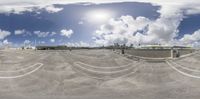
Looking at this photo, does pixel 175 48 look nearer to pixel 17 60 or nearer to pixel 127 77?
pixel 127 77

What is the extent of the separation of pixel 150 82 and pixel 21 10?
12.6ft

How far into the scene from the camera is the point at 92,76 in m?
12.7

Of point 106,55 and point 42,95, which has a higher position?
point 106,55

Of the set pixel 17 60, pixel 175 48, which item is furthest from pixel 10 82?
pixel 175 48

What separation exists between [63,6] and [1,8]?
1.67 meters

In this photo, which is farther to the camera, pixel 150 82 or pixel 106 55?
pixel 106 55

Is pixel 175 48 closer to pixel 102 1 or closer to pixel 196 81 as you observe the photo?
pixel 196 81

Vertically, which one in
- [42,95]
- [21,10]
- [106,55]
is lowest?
[42,95]

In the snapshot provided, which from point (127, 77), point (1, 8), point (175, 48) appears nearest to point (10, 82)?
point (1, 8)

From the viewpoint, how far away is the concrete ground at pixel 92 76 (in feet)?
39.4

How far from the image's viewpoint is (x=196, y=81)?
1233 centimetres

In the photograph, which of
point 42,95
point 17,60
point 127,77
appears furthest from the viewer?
point 17,60

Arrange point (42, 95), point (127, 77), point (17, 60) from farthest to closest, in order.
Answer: point (17, 60) → point (127, 77) → point (42, 95)

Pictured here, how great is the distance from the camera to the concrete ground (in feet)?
39.4
